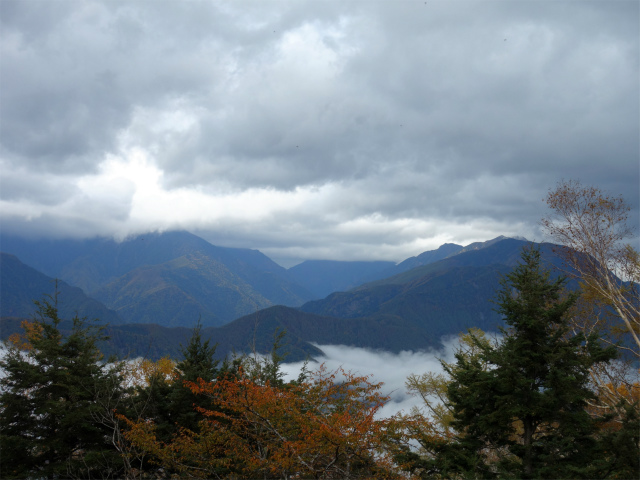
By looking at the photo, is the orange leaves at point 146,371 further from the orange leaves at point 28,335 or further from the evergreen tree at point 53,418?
the orange leaves at point 28,335

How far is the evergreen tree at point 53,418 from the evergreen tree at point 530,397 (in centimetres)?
1765

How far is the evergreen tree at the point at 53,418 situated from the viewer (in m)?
21.6

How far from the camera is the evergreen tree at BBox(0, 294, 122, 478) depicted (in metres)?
21.6

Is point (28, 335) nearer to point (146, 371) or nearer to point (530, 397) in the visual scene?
point (146, 371)

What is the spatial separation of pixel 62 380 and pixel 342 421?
18244 millimetres

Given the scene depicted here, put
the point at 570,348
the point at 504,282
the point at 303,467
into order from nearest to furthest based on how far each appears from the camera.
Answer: the point at 303,467 < the point at 570,348 < the point at 504,282

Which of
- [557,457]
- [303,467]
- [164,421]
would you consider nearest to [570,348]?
[557,457]

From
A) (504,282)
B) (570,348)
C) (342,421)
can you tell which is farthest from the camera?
(504,282)

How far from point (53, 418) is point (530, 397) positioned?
24.8 meters

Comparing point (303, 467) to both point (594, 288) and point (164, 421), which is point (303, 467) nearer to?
point (164, 421)

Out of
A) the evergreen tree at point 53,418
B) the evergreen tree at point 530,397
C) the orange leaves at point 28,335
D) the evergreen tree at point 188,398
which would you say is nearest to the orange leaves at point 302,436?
the evergreen tree at point 530,397

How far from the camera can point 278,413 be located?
17734 mm

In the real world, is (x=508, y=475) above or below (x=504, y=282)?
below

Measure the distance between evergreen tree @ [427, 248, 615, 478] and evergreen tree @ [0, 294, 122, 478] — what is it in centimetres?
1765
